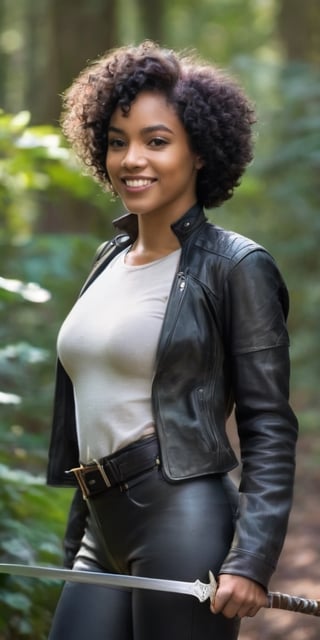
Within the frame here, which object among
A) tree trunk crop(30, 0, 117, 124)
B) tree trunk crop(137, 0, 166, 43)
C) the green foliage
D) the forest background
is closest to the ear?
the forest background

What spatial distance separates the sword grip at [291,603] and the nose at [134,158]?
1.25 metres

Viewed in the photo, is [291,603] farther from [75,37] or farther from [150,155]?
[75,37]

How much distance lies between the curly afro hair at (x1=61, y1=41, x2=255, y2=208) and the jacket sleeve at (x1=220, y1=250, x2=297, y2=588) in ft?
1.22

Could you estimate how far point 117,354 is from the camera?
2973mm

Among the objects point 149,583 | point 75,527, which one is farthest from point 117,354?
point 75,527

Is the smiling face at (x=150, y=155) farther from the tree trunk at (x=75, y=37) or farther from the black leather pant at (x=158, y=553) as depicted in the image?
the tree trunk at (x=75, y=37)

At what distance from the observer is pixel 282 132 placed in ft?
36.6

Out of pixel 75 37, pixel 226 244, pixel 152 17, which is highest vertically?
pixel 152 17

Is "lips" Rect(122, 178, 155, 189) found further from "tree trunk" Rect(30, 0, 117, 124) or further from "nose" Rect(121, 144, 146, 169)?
"tree trunk" Rect(30, 0, 117, 124)

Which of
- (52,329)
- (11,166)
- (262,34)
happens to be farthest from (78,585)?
(262,34)

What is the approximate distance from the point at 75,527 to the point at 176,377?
79cm

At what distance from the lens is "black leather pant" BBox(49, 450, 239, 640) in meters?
2.83

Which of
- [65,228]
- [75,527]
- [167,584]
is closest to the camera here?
[167,584]

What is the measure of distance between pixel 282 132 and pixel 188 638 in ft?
29.1
